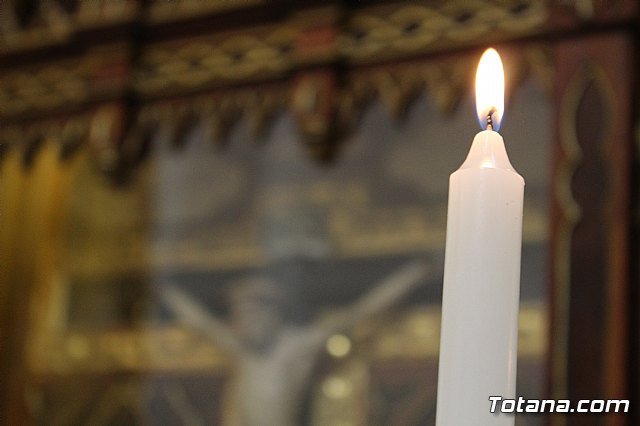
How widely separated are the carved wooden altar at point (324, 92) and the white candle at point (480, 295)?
45.7 inches

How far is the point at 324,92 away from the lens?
1.77 m

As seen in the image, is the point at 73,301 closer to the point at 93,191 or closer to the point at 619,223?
the point at 93,191

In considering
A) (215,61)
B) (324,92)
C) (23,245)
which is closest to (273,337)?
(324,92)

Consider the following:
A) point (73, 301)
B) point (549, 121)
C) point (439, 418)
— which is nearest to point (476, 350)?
point (439, 418)

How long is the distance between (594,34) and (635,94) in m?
0.10

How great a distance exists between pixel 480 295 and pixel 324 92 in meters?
1.46

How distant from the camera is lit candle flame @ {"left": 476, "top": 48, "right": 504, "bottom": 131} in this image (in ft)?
1.28

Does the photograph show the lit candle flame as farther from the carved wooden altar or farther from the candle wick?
the carved wooden altar

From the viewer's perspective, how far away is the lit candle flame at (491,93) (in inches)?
15.4

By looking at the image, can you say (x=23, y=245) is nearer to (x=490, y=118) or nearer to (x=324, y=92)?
(x=324, y=92)

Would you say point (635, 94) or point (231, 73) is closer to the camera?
point (635, 94)

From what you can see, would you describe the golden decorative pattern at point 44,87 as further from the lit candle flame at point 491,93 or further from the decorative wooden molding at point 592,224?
the lit candle flame at point 491,93

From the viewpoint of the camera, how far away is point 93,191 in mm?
2064

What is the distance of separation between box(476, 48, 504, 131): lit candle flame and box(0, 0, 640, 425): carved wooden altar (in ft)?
3.57
